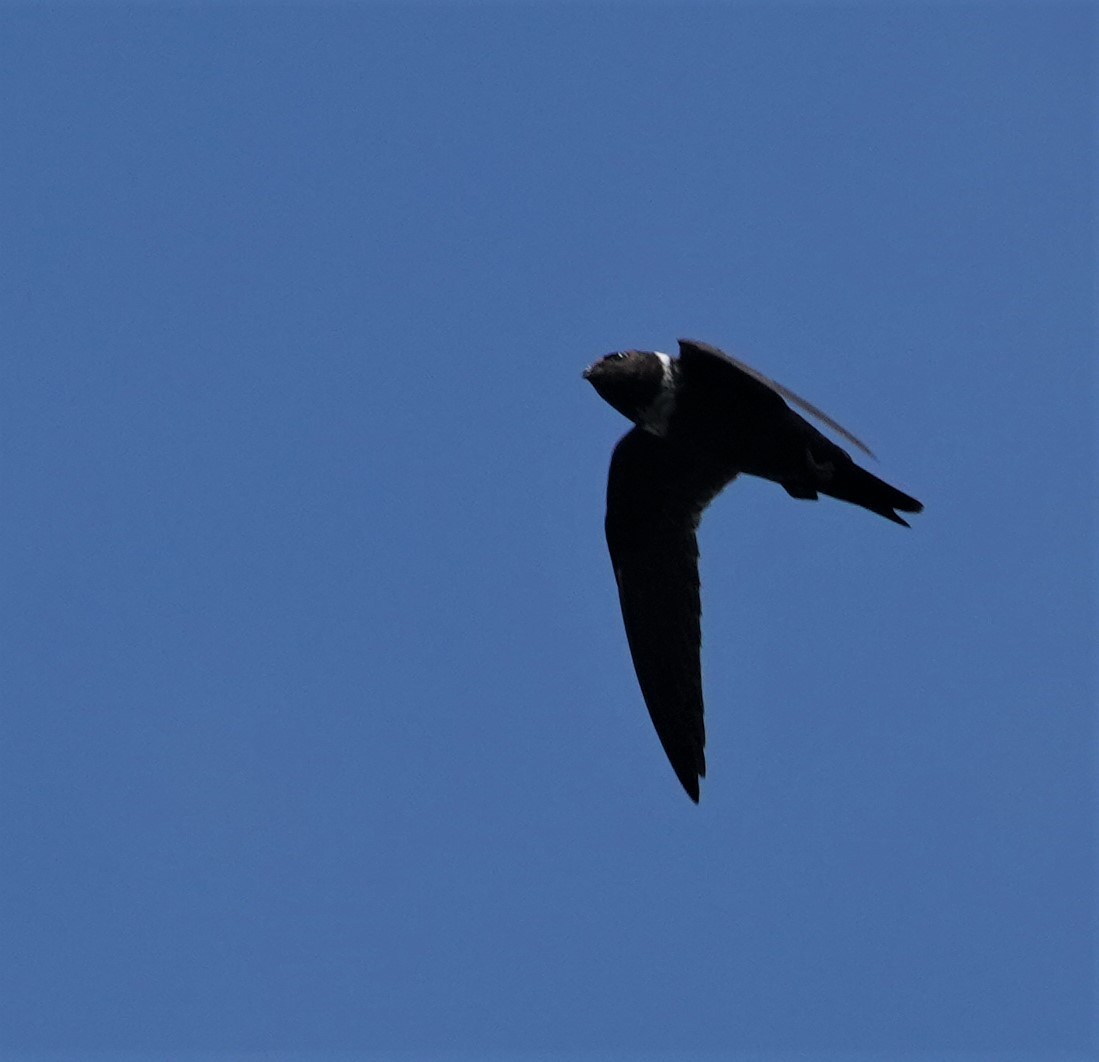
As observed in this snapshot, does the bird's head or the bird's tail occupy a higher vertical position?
the bird's head

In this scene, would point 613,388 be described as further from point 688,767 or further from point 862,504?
point 688,767

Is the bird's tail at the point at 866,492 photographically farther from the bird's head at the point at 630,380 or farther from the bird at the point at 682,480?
the bird's head at the point at 630,380

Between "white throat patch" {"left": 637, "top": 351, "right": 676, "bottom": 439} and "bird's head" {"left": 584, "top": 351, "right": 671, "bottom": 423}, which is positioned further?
"white throat patch" {"left": 637, "top": 351, "right": 676, "bottom": 439}

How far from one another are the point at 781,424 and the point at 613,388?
1.28 metres

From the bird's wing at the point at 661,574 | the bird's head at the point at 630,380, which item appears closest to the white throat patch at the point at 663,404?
the bird's head at the point at 630,380

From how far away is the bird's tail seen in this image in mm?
14250

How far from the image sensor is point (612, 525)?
16.0m

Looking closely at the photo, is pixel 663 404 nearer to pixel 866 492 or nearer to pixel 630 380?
pixel 630 380

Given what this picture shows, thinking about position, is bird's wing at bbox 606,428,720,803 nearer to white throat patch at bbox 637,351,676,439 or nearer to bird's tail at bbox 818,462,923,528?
white throat patch at bbox 637,351,676,439

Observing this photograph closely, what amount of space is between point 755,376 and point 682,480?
9.75 ft

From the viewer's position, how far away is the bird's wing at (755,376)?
12.3 meters

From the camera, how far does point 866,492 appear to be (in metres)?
14.3

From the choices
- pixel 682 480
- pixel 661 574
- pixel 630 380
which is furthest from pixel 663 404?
pixel 661 574

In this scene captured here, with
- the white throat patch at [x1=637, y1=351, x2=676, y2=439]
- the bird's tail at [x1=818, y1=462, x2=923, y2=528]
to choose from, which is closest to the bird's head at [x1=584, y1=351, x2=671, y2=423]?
the white throat patch at [x1=637, y1=351, x2=676, y2=439]
